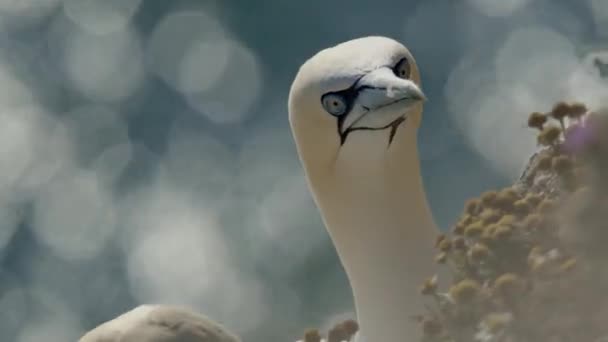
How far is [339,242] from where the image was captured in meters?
3.17

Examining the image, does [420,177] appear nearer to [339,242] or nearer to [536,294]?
[339,242]

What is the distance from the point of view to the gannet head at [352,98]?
2.84m

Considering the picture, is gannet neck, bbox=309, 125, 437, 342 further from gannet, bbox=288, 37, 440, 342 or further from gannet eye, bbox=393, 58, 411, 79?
gannet eye, bbox=393, 58, 411, 79

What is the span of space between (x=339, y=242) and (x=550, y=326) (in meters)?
1.91

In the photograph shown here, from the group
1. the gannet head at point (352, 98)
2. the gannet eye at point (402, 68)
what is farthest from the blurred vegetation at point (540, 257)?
the gannet eye at point (402, 68)

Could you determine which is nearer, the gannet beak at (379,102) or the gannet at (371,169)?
the gannet beak at (379,102)

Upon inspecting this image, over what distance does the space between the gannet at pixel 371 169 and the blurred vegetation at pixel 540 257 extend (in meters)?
0.82

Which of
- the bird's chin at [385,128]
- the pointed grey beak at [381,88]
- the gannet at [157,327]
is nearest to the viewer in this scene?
the gannet at [157,327]

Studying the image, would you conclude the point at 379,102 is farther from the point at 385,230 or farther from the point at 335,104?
the point at 385,230

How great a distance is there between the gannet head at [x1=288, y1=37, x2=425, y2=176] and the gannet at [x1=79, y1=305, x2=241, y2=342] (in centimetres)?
76

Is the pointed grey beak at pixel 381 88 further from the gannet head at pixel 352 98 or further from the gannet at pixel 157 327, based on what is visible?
the gannet at pixel 157 327

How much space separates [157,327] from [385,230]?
36.2 inches

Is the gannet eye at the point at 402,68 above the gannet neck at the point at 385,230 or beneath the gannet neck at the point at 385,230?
above

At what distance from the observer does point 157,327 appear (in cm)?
226
